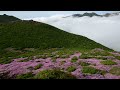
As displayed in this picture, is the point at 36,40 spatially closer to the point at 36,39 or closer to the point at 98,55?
the point at 36,39

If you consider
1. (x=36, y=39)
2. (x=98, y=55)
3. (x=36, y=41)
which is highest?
(x=98, y=55)

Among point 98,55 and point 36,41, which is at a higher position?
point 98,55

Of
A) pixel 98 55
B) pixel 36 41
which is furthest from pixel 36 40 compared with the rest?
pixel 98 55

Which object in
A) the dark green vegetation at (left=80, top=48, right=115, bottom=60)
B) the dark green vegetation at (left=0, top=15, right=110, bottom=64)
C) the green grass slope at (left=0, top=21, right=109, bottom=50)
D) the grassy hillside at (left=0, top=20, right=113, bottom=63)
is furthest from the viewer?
the green grass slope at (left=0, top=21, right=109, bottom=50)

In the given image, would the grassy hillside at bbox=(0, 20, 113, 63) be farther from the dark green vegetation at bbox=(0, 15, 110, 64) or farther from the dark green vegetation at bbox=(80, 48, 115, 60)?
the dark green vegetation at bbox=(80, 48, 115, 60)

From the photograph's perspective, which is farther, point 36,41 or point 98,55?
point 36,41

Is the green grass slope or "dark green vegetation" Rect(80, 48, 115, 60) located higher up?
"dark green vegetation" Rect(80, 48, 115, 60)

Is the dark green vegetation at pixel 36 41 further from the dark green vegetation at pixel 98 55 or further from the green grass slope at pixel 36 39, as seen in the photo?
the dark green vegetation at pixel 98 55

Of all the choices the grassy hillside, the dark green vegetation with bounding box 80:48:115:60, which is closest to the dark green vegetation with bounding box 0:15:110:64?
the grassy hillside

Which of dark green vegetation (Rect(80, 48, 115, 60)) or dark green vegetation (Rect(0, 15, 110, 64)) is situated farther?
dark green vegetation (Rect(0, 15, 110, 64))

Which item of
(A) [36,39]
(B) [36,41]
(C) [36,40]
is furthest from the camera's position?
(A) [36,39]

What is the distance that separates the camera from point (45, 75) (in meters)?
14.0
